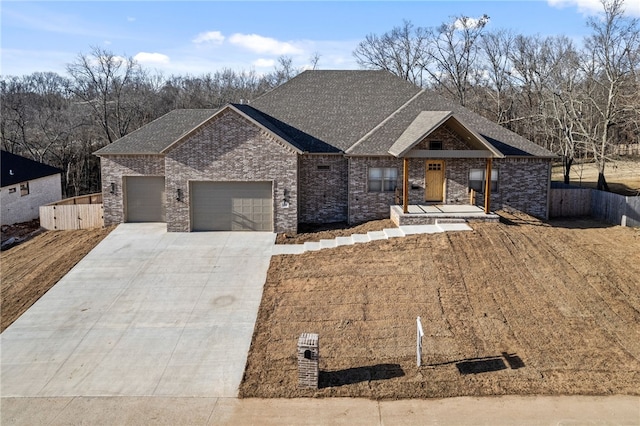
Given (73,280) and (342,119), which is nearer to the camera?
(73,280)

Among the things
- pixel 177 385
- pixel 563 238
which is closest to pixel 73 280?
pixel 177 385

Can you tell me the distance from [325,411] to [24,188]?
22736 millimetres

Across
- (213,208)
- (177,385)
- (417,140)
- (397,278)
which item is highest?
(417,140)

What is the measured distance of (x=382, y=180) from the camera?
21.2 metres

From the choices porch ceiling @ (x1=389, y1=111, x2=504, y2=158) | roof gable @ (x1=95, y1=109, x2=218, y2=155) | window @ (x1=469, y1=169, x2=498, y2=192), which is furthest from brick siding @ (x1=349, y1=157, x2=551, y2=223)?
roof gable @ (x1=95, y1=109, x2=218, y2=155)

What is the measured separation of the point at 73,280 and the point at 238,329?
21.8ft

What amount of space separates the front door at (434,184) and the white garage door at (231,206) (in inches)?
257

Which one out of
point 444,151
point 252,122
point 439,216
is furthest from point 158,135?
point 439,216

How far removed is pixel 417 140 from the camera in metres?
19.2

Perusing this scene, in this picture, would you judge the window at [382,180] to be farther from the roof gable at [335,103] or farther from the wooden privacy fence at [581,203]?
the wooden privacy fence at [581,203]

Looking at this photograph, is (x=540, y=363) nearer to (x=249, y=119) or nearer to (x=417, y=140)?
(x=417, y=140)

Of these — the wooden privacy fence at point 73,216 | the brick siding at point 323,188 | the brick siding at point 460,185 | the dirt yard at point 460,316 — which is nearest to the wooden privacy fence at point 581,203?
the brick siding at point 460,185

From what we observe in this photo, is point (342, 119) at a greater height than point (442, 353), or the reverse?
point (342, 119)

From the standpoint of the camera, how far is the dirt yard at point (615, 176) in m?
31.7
